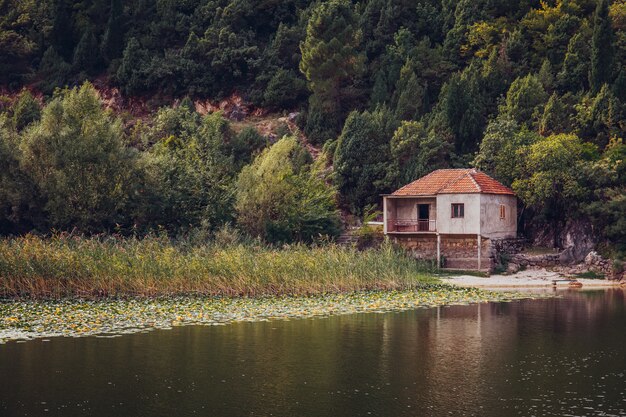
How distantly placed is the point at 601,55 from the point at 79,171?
3364 cm

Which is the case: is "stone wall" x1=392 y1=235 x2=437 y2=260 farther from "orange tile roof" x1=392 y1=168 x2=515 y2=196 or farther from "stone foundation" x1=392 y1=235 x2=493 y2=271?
"orange tile roof" x1=392 y1=168 x2=515 y2=196

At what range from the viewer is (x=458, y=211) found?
4834cm

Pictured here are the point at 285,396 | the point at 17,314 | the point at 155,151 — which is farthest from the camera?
the point at 155,151

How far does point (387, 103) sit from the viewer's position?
65.9 m

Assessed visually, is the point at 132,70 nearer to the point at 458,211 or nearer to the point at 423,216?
the point at 423,216

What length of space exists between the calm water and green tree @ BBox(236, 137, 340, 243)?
65.0 feet

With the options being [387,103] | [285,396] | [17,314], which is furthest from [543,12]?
[285,396]

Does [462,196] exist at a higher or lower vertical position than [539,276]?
higher

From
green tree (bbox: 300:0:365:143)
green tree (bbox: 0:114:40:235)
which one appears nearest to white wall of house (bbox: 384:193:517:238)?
green tree (bbox: 300:0:365:143)

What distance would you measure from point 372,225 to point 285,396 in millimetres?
34388

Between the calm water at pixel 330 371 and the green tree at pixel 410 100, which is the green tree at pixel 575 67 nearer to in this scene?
the green tree at pixel 410 100

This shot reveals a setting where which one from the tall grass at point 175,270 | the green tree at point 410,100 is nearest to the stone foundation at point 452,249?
the tall grass at point 175,270

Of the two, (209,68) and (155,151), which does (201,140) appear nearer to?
(155,151)

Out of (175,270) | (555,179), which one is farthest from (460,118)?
(175,270)
